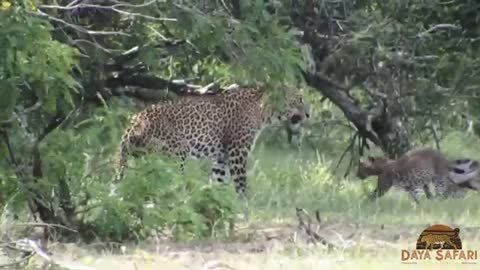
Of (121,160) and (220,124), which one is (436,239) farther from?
(220,124)

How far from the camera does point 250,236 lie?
10.7 m

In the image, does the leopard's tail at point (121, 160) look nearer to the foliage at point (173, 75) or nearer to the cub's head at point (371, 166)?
the foliage at point (173, 75)

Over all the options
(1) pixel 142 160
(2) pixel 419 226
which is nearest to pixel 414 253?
(2) pixel 419 226

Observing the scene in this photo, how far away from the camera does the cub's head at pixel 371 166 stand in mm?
14384

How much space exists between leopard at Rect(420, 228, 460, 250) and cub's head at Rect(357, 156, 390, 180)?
397 centimetres

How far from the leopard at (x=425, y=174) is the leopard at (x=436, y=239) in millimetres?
3614

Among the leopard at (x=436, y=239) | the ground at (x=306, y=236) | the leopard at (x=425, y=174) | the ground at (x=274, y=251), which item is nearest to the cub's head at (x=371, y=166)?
the leopard at (x=425, y=174)

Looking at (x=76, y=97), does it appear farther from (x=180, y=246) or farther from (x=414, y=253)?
(x=414, y=253)

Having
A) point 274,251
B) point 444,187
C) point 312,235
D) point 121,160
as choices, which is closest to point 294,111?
point 444,187

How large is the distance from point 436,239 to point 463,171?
13.8 feet

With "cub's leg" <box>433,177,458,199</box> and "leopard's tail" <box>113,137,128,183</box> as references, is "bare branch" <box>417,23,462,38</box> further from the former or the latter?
"leopard's tail" <box>113,137,128,183</box>

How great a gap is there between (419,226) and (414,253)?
1.57 meters

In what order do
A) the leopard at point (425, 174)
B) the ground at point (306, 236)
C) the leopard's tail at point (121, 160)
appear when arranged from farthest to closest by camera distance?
the leopard at point (425, 174)
the leopard's tail at point (121, 160)
the ground at point (306, 236)

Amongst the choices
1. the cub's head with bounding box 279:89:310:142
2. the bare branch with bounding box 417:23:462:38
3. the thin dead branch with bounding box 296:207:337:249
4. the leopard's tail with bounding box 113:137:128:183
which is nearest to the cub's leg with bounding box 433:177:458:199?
the bare branch with bounding box 417:23:462:38
